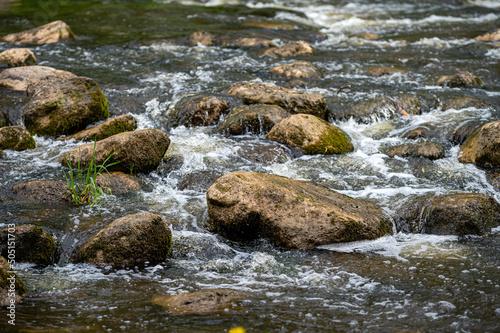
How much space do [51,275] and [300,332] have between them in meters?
2.48

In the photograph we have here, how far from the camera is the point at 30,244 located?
15.0 feet

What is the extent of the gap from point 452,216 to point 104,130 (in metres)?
5.31

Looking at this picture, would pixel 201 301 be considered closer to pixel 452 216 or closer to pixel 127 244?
pixel 127 244

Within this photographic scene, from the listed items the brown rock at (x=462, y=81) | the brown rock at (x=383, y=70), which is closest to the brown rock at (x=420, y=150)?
the brown rock at (x=462, y=81)

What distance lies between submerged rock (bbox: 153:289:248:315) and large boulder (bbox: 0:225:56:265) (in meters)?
1.46

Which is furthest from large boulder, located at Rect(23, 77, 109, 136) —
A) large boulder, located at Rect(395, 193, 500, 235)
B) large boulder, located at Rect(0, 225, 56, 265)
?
large boulder, located at Rect(395, 193, 500, 235)

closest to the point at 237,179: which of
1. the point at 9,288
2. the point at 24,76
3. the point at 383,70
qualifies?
the point at 9,288

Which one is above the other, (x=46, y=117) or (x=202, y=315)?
(x=46, y=117)

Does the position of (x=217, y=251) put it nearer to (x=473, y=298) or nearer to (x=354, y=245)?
(x=354, y=245)

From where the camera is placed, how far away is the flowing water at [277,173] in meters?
3.62

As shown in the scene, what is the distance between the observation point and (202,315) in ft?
11.6

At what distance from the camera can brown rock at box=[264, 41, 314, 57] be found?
12805 mm

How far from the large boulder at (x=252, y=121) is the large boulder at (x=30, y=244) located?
161 inches

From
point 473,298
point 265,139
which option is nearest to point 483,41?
point 265,139
